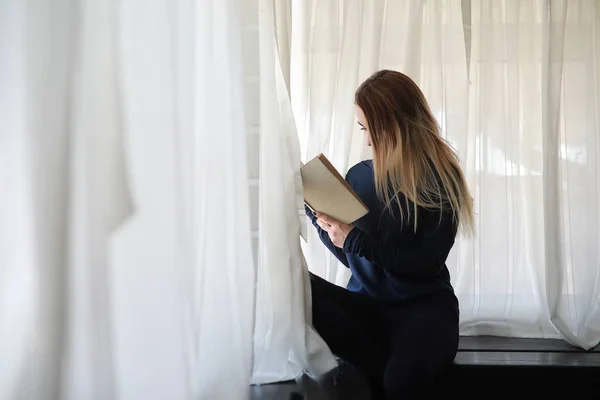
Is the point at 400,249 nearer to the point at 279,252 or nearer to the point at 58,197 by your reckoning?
the point at 279,252

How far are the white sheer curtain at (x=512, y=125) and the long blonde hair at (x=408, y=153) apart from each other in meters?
0.31

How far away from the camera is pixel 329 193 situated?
1.24 m

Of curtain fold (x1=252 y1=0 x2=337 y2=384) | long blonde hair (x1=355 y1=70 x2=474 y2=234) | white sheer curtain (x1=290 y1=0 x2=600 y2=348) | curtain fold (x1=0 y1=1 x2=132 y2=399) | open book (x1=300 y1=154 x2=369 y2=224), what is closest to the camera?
curtain fold (x1=0 y1=1 x2=132 y2=399)

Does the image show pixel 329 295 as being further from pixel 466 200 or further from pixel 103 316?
pixel 103 316

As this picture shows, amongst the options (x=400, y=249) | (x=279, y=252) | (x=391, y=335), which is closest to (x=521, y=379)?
(x=391, y=335)

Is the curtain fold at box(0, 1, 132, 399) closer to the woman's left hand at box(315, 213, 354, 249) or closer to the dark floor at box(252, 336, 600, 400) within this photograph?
the woman's left hand at box(315, 213, 354, 249)

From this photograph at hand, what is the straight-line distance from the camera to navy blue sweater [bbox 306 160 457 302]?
1284mm

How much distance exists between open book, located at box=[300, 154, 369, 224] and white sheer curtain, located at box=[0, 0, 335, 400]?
35 cm

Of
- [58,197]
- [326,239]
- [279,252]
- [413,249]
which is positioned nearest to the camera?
[58,197]

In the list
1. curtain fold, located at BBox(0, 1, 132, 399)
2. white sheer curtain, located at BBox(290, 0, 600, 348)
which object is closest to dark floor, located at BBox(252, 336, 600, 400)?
white sheer curtain, located at BBox(290, 0, 600, 348)

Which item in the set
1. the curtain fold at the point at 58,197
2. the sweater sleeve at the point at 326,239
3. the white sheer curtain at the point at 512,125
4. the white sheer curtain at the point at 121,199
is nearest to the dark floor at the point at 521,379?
the white sheer curtain at the point at 512,125

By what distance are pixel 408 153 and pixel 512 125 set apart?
0.56m

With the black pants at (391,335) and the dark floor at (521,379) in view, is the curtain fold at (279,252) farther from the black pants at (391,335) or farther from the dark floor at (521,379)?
the dark floor at (521,379)

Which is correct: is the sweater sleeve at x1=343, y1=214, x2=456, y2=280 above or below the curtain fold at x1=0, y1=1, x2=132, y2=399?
below
